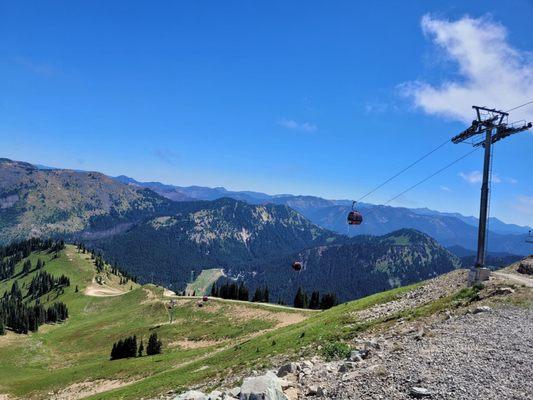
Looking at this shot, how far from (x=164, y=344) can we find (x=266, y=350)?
194 feet

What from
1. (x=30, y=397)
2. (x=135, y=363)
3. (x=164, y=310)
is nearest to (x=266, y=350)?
(x=135, y=363)

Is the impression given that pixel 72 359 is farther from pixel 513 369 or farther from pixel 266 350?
pixel 513 369

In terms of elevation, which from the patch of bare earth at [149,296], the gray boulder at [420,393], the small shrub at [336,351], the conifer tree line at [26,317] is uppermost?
the gray boulder at [420,393]

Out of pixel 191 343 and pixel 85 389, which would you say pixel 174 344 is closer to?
pixel 191 343

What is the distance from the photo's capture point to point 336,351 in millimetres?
26859

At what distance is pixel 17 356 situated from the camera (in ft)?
355

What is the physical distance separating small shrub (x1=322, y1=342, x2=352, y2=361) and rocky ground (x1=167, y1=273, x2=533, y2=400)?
0.67 metres

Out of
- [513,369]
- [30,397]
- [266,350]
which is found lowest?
[30,397]

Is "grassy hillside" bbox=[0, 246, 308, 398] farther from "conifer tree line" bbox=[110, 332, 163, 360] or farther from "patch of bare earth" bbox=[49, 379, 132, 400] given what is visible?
"conifer tree line" bbox=[110, 332, 163, 360]

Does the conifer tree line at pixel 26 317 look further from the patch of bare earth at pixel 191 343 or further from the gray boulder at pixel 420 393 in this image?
the gray boulder at pixel 420 393

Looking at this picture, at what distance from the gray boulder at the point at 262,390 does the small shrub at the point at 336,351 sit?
25.4 ft

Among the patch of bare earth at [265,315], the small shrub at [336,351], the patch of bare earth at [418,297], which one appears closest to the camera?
the small shrub at [336,351]

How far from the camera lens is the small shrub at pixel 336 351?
85.1 feet

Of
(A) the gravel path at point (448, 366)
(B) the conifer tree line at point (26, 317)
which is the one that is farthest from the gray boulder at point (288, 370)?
(B) the conifer tree line at point (26, 317)
